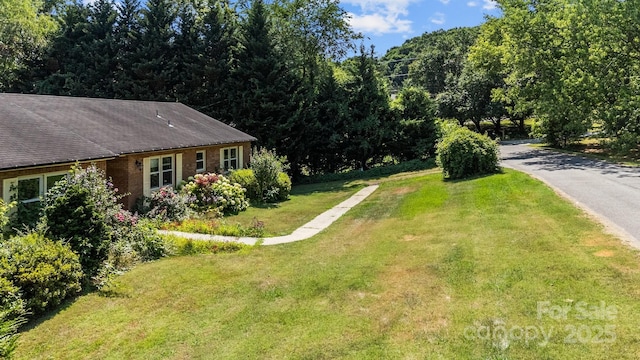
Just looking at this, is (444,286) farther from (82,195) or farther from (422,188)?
(422,188)

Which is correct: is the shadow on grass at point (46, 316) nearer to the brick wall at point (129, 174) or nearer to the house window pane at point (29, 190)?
the house window pane at point (29, 190)

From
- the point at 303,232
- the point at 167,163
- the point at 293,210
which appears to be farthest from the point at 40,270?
the point at 293,210

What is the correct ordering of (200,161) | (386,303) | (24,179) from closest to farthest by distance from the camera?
1. (386,303)
2. (24,179)
3. (200,161)

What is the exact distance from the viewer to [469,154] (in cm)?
2089

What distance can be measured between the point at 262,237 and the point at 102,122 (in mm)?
9274

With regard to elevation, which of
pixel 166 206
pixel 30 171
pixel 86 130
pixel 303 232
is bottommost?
pixel 303 232

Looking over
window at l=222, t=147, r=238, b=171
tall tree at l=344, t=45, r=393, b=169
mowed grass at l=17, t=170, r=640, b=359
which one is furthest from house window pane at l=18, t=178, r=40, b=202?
tall tree at l=344, t=45, r=393, b=169

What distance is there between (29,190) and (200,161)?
385 inches

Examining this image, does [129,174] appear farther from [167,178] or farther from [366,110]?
[366,110]

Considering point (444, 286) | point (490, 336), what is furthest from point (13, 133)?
point (490, 336)

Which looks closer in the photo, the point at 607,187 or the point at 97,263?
the point at 97,263

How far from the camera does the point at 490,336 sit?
5738mm

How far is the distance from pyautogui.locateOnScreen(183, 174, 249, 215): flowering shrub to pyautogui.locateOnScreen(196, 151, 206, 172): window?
1.97 m

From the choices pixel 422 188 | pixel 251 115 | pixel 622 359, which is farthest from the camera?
pixel 251 115
